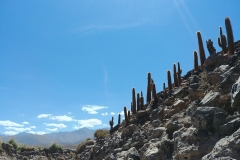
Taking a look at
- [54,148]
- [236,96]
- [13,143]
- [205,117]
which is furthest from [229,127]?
[13,143]

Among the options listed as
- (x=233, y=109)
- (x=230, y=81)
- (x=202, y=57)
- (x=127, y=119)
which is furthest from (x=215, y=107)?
(x=127, y=119)

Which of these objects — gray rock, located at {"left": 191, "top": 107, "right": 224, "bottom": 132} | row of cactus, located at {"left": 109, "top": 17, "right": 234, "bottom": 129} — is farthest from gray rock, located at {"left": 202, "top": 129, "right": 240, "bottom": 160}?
row of cactus, located at {"left": 109, "top": 17, "right": 234, "bottom": 129}

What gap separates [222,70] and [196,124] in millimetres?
5186

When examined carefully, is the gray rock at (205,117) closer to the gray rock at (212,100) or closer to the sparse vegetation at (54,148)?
the gray rock at (212,100)

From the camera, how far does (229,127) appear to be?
26.6 feet

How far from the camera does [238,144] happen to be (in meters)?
6.78

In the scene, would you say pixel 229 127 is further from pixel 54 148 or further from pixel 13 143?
pixel 13 143

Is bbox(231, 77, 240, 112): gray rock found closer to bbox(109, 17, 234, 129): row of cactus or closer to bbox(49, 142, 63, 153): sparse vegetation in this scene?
bbox(109, 17, 234, 129): row of cactus

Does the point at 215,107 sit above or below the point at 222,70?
below

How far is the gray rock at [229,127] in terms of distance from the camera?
311 inches

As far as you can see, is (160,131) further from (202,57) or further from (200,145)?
(202,57)

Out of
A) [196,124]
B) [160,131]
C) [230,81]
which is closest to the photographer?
[196,124]

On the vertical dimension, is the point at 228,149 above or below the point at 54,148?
below

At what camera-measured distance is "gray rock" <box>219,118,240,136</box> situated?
25.9ft
